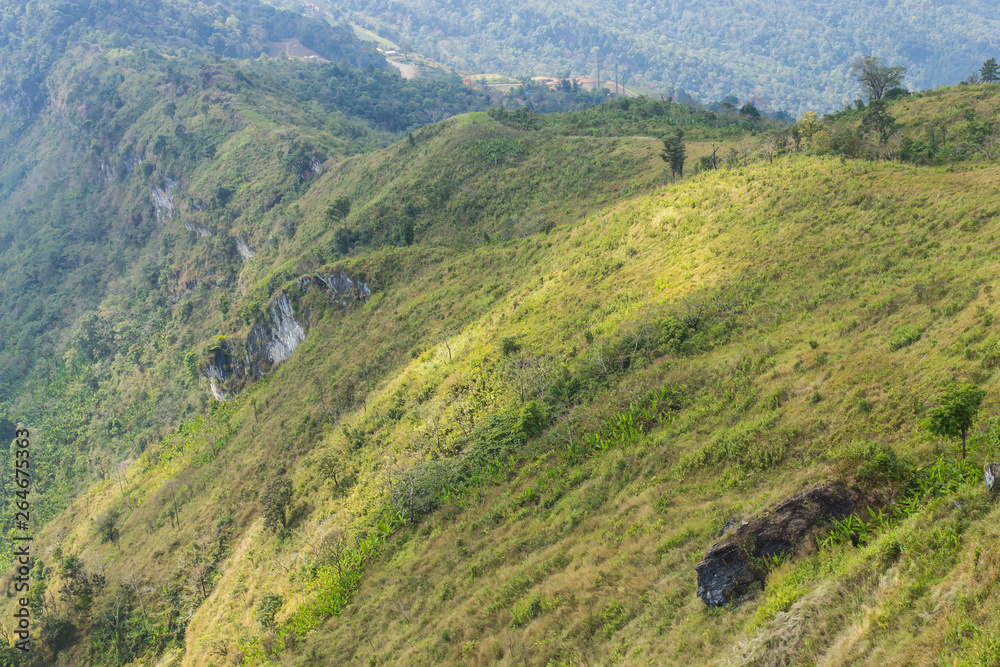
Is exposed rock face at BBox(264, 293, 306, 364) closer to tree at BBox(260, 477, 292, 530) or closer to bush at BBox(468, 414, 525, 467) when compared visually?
tree at BBox(260, 477, 292, 530)

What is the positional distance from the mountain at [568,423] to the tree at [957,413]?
285 millimetres

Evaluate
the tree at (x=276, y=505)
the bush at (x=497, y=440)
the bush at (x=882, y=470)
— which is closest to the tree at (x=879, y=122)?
the bush at (x=497, y=440)

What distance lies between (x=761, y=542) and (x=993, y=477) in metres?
5.00

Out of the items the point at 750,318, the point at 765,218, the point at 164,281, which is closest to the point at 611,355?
the point at 750,318

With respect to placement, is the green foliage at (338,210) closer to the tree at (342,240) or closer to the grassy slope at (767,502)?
the tree at (342,240)

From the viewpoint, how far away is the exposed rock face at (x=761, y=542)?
1398 cm

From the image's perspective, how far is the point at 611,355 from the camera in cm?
3041

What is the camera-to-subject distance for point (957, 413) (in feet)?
44.3

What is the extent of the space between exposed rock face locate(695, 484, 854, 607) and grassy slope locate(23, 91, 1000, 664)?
58 cm

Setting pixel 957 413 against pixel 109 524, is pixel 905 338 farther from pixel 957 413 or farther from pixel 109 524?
pixel 109 524

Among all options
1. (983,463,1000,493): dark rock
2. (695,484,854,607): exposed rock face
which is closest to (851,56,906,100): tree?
(695,484,854,607): exposed rock face

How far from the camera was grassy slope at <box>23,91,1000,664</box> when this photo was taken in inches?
492

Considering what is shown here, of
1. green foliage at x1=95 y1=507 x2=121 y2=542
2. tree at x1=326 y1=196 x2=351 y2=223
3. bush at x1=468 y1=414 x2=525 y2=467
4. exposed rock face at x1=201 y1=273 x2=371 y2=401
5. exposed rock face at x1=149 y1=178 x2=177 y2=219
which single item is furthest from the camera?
exposed rock face at x1=149 y1=178 x2=177 y2=219

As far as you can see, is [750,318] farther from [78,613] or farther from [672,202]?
[78,613]
